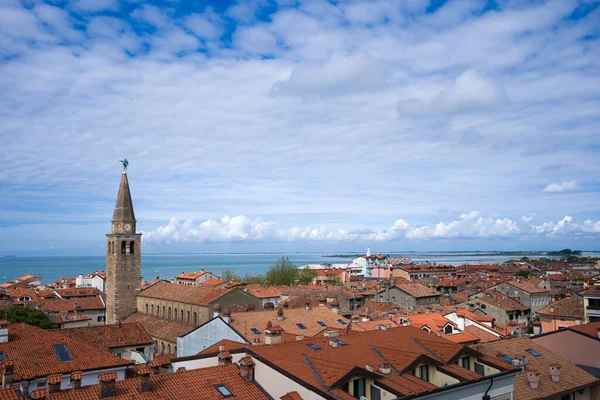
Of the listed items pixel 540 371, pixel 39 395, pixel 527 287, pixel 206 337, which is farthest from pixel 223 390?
pixel 527 287

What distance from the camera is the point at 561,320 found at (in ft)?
143

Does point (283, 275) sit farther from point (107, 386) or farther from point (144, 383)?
point (107, 386)

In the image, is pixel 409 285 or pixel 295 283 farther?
pixel 295 283

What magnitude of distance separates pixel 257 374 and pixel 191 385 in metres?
→ 2.19

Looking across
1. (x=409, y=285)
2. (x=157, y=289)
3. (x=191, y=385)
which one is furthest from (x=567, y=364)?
(x=409, y=285)

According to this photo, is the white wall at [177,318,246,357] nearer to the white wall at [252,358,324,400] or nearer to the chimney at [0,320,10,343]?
the chimney at [0,320,10,343]

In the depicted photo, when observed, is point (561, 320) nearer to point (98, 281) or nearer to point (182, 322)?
point (182, 322)

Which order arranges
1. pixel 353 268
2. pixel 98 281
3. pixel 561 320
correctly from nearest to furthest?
pixel 561 320 < pixel 98 281 < pixel 353 268

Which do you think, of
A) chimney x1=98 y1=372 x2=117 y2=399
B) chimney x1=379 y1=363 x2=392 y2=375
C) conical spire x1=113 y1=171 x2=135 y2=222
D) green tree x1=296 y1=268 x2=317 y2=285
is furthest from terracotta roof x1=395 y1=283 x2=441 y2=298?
chimney x1=98 y1=372 x2=117 y2=399

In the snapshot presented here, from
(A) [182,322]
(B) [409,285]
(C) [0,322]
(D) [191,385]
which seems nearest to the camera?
(D) [191,385]

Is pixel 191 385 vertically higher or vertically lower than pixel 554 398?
higher

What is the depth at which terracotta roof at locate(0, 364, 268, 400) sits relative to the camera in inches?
579

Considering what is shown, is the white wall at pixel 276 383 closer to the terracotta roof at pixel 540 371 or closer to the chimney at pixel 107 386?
the chimney at pixel 107 386

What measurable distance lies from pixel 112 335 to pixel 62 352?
1479cm
